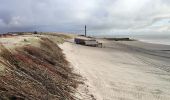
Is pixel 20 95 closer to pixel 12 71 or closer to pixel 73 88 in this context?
pixel 12 71

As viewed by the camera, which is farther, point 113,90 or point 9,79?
point 113,90

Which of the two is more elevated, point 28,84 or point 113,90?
point 28,84

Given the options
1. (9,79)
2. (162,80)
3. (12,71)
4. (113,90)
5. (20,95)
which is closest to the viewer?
(20,95)

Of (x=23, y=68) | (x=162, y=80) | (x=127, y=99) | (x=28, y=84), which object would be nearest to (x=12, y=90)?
(x=28, y=84)

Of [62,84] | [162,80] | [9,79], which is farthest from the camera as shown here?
[162,80]

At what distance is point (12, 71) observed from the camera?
848cm

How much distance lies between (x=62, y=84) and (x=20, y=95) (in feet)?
7.85

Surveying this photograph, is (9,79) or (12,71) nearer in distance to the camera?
(9,79)

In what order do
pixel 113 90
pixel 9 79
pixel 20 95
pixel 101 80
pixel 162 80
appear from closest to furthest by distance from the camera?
pixel 20 95
pixel 9 79
pixel 113 90
pixel 101 80
pixel 162 80

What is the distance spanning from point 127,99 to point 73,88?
1.82m

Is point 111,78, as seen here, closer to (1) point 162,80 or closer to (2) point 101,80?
(2) point 101,80

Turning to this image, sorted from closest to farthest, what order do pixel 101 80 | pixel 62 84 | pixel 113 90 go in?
pixel 62 84 < pixel 113 90 < pixel 101 80

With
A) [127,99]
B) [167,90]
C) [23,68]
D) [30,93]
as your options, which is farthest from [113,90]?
[30,93]

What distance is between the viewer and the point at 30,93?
7.45m
